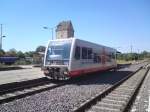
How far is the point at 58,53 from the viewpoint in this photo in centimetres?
1816

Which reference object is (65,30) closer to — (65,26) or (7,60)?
(65,26)

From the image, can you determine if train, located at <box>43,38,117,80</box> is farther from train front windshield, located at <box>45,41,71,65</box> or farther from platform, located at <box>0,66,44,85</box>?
platform, located at <box>0,66,44,85</box>

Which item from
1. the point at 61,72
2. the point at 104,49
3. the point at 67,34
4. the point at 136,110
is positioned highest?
the point at 67,34

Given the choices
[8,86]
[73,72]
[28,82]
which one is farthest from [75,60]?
[8,86]

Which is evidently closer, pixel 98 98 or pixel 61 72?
pixel 98 98

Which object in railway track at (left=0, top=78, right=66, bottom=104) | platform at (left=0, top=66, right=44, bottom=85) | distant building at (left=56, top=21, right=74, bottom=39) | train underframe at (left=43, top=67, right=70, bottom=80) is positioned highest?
distant building at (left=56, top=21, right=74, bottom=39)

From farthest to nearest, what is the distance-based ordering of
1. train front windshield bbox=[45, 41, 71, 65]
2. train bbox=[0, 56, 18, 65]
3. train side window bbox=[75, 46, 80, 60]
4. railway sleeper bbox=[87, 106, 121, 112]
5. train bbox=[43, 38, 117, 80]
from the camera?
train bbox=[0, 56, 18, 65] < train side window bbox=[75, 46, 80, 60] < train front windshield bbox=[45, 41, 71, 65] < train bbox=[43, 38, 117, 80] < railway sleeper bbox=[87, 106, 121, 112]

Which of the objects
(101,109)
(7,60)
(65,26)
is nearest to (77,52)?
(101,109)

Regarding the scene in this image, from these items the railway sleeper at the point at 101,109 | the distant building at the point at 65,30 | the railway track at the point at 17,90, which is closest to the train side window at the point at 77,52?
the railway track at the point at 17,90

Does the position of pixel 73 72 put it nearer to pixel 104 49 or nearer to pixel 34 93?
pixel 34 93

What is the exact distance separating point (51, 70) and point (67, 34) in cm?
8503

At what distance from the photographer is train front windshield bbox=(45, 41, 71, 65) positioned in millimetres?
17672

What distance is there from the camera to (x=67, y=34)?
336 feet

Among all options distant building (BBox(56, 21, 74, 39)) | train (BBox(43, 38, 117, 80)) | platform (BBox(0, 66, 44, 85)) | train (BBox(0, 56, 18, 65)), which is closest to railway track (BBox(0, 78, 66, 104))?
platform (BBox(0, 66, 44, 85))
